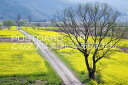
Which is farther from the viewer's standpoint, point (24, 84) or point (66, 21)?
point (66, 21)

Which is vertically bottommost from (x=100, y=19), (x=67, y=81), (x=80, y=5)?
(x=67, y=81)

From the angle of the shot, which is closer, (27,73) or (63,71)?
(27,73)

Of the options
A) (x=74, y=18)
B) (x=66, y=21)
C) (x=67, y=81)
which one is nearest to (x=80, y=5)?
(x=74, y=18)

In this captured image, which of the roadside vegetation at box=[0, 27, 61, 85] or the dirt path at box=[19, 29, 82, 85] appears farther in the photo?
the dirt path at box=[19, 29, 82, 85]

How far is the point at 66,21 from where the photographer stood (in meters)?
32.1

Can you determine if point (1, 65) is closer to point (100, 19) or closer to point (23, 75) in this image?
point (23, 75)

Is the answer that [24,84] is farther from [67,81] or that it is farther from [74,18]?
[74,18]

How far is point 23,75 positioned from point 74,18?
11.3 m

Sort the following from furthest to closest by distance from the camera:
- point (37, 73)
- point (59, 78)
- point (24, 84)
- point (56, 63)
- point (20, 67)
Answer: point (56, 63)
point (20, 67)
point (37, 73)
point (59, 78)
point (24, 84)

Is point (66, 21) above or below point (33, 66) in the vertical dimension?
above

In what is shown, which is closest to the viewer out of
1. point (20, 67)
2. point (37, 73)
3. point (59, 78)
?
point (59, 78)

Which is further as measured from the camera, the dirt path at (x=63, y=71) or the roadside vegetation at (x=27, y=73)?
the dirt path at (x=63, y=71)

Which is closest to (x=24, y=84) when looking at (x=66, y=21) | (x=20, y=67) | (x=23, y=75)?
(x=23, y=75)

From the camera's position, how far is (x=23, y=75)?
31312 millimetres
